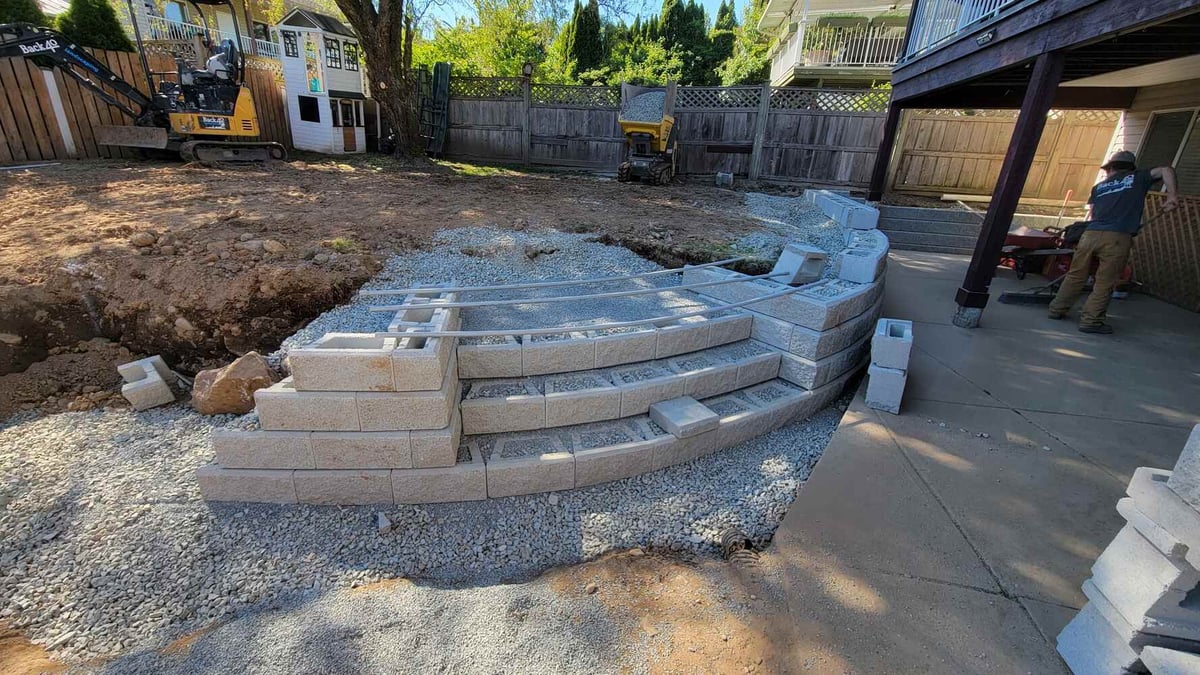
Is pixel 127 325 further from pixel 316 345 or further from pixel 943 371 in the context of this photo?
pixel 943 371

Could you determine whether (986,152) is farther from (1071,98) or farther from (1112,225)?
(1112,225)

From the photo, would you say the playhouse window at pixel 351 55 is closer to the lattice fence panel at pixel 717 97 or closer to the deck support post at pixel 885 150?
the lattice fence panel at pixel 717 97

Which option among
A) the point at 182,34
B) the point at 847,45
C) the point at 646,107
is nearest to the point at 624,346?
the point at 646,107

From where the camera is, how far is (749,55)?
24.9m

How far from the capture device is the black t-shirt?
4660 millimetres

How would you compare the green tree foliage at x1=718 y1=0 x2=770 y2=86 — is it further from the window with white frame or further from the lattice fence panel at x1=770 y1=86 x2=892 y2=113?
the window with white frame

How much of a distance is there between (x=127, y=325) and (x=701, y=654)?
491 cm

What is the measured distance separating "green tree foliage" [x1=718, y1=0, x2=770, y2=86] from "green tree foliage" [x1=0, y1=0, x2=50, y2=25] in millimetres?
22739

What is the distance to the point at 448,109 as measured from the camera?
1338cm

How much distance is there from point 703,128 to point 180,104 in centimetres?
1060

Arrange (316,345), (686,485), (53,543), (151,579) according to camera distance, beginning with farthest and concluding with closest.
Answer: (686,485) → (316,345) → (53,543) → (151,579)

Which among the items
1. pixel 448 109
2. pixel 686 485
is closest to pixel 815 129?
pixel 448 109

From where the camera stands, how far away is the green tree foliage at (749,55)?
2322 centimetres

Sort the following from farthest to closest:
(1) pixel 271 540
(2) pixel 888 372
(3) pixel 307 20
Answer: (3) pixel 307 20
(2) pixel 888 372
(1) pixel 271 540
